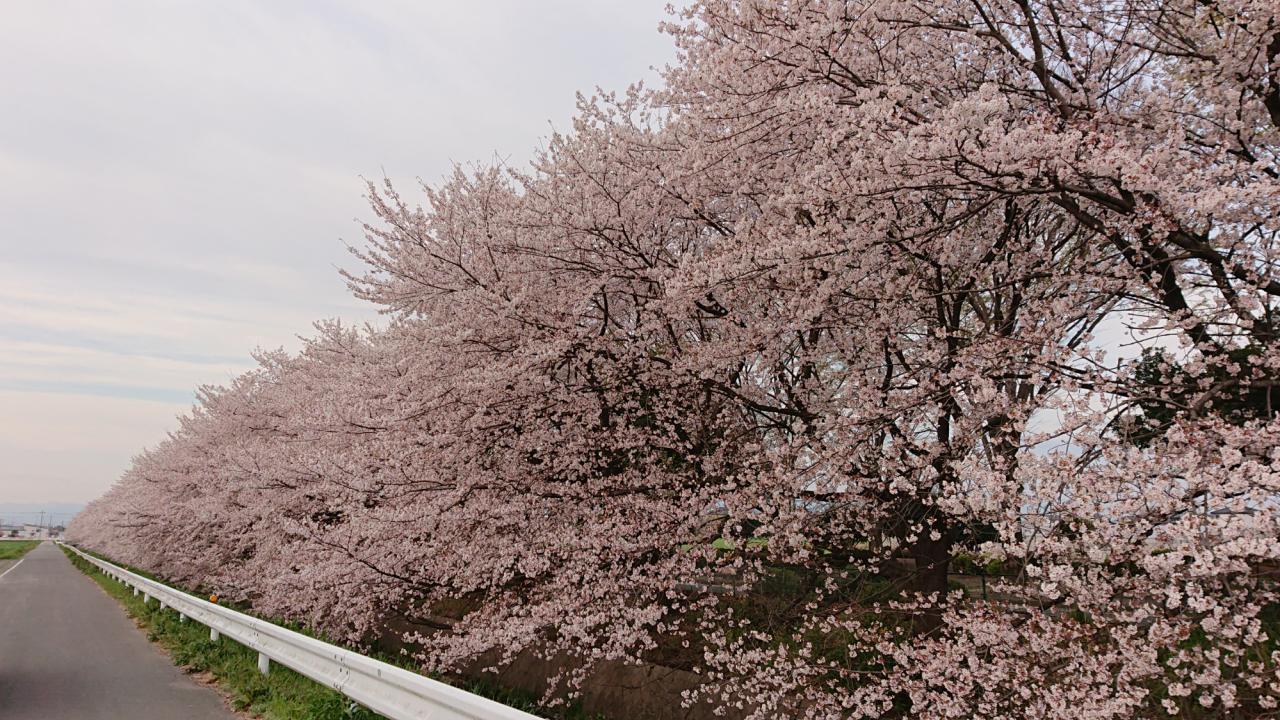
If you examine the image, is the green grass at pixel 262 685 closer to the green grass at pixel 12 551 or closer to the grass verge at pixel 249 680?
the grass verge at pixel 249 680

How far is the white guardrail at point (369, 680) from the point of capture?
4.64 meters

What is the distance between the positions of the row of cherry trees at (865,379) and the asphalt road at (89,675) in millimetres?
2573

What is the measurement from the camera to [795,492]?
709 centimetres

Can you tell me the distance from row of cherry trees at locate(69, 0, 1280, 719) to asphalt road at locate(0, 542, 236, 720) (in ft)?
8.44

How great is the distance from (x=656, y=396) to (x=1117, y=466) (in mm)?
5455

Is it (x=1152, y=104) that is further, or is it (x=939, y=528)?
(x=939, y=528)

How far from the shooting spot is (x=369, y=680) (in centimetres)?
609

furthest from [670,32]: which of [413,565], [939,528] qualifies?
[413,565]

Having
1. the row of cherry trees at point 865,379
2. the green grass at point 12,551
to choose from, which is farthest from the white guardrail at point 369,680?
the green grass at point 12,551

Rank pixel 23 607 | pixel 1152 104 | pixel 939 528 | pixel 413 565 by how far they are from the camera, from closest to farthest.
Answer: pixel 1152 104, pixel 939 528, pixel 413 565, pixel 23 607

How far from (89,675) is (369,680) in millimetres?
6313

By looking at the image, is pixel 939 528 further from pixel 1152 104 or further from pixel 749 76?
pixel 749 76

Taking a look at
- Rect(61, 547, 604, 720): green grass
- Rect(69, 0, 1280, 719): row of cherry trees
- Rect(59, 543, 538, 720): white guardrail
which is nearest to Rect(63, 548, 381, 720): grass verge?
Rect(61, 547, 604, 720): green grass

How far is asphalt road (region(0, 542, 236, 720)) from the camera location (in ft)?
25.2
